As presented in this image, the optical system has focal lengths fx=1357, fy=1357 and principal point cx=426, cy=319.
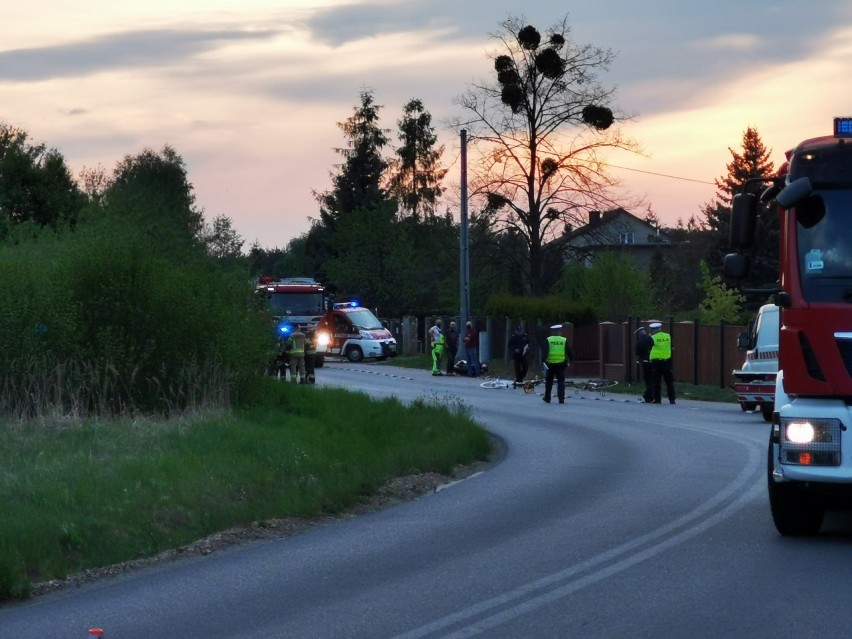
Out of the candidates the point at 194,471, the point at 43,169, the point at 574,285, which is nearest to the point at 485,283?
the point at 574,285

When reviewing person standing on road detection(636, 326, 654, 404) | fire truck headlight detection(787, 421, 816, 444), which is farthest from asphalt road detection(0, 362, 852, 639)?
person standing on road detection(636, 326, 654, 404)

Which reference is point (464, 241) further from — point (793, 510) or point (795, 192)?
point (795, 192)

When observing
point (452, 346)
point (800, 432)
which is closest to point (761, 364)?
point (800, 432)

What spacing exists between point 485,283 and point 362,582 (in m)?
48.7

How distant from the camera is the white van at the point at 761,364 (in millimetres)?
25312

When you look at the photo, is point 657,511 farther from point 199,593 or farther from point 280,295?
point 280,295

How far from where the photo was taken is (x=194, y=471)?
1355 centimetres

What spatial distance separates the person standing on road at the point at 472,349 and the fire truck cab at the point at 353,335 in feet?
32.9

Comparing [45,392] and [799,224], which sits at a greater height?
[799,224]

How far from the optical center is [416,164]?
87.9m

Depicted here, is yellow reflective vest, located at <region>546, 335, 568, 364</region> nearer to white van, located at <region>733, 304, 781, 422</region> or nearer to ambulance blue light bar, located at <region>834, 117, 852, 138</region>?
white van, located at <region>733, 304, 781, 422</region>

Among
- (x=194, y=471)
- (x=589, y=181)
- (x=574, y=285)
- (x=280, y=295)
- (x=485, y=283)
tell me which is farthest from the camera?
(x=574, y=285)

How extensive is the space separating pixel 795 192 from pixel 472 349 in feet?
112

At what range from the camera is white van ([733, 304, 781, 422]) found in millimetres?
25312
